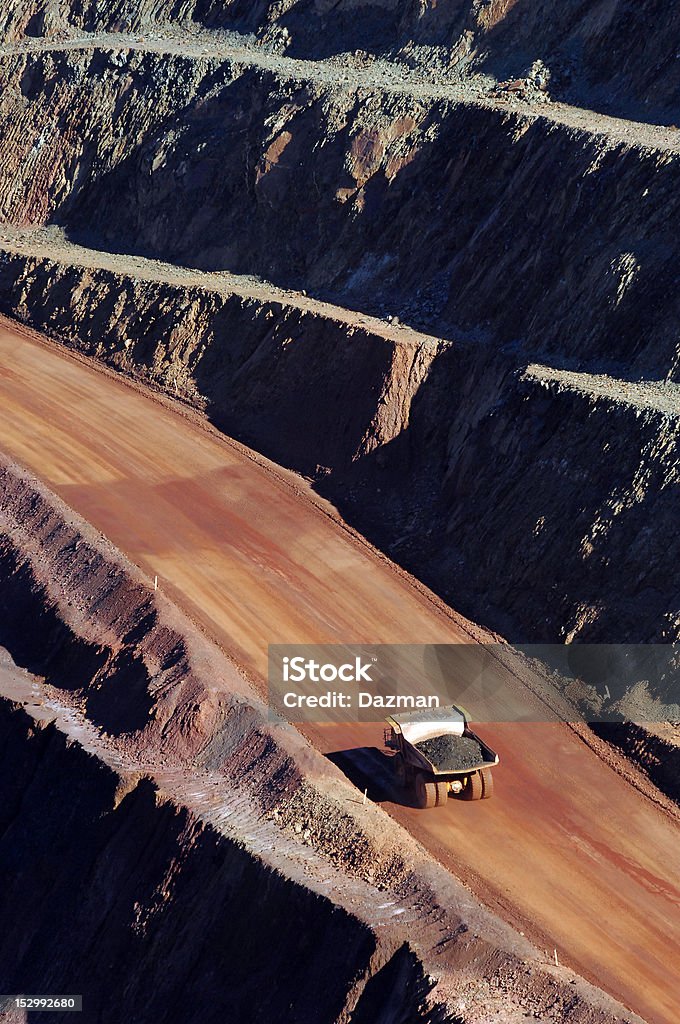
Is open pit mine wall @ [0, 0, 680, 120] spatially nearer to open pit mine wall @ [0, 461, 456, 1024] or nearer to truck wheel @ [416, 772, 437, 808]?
open pit mine wall @ [0, 461, 456, 1024]

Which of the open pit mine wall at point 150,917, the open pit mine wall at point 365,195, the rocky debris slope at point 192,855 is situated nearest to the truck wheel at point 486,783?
the rocky debris slope at point 192,855

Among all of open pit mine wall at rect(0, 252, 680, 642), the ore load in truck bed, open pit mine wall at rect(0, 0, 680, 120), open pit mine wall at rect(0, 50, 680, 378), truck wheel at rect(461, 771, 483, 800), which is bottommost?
truck wheel at rect(461, 771, 483, 800)

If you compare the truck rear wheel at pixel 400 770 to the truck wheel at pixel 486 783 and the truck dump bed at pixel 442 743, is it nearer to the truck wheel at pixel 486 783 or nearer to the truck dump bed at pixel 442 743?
the truck dump bed at pixel 442 743

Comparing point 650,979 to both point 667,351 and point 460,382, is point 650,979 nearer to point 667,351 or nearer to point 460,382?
point 667,351

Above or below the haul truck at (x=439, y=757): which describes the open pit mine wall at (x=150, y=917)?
below

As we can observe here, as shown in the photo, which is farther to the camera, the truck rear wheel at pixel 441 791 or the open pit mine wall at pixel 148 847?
the truck rear wheel at pixel 441 791

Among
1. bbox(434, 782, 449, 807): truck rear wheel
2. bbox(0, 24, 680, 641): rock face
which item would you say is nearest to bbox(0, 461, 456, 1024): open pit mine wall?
bbox(434, 782, 449, 807): truck rear wheel

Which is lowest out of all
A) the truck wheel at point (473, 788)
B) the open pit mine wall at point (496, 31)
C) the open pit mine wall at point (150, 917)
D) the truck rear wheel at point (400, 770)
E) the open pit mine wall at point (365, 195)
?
the open pit mine wall at point (150, 917)
